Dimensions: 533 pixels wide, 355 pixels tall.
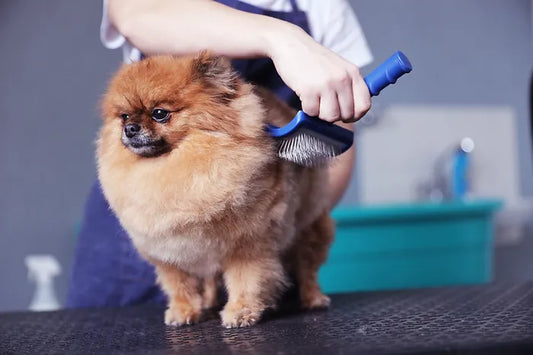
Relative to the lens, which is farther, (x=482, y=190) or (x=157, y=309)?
(x=482, y=190)

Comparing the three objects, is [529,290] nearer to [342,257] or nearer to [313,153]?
[313,153]

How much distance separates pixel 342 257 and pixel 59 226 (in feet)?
4.01

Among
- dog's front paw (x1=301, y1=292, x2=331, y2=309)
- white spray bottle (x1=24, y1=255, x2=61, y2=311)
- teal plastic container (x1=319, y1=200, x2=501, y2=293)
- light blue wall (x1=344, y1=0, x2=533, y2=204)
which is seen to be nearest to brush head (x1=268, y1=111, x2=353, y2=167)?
dog's front paw (x1=301, y1=292, x2=331, y2=309)

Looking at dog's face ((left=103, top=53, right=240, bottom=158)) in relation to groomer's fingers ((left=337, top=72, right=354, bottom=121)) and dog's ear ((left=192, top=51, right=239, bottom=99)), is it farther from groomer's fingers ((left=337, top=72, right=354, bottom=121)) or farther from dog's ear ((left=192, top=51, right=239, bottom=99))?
groomer's fingers ((left=337, top=72, right=354, bottom=121))

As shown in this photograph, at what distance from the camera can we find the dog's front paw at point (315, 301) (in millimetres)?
987

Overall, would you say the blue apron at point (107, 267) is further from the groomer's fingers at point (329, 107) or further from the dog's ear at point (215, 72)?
the groomer's fingers at point (329, 107)

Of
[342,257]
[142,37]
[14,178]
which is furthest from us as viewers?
[14,178]

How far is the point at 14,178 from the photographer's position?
97.0 inches

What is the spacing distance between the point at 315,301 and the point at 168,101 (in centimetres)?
43

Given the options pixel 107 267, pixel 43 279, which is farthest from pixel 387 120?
pixel 107 267

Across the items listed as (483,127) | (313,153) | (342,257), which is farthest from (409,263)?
(313,153)

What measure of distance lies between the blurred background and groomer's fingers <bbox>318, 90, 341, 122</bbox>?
168cm

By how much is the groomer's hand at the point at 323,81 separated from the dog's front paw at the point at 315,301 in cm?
35

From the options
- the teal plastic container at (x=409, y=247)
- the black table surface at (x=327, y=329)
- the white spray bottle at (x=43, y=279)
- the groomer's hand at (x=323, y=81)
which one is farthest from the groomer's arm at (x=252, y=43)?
the white spray bottle at (x=43, y=279)
